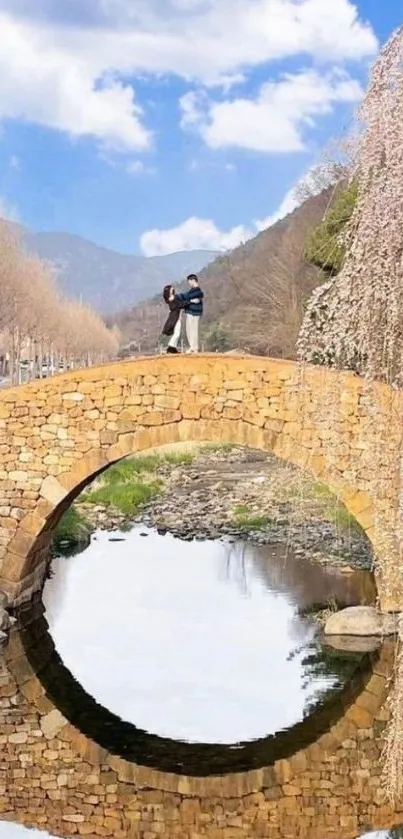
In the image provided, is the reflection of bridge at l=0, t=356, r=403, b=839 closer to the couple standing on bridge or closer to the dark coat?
the couple standing on bridge

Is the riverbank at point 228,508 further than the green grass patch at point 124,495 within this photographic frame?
No

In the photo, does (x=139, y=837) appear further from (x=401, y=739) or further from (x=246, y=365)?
(x=246, y=365)

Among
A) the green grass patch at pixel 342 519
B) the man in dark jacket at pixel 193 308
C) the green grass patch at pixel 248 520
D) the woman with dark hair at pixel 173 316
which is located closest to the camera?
the man in dark jacket at pixel 193 308

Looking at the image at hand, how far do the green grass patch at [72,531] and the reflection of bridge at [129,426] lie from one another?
13.8 feet

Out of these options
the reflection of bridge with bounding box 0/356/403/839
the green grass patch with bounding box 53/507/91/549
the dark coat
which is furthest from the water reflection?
the dark coat

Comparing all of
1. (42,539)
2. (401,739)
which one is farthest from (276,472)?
(401,739)

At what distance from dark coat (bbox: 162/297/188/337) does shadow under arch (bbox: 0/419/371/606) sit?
1.22 meters

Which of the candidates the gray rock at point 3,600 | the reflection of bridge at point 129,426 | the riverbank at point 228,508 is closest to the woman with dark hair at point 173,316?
the reflection of bridge at point 129,426

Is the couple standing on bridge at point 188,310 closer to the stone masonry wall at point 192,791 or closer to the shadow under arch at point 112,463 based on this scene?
the shadow under arch at point 112,463

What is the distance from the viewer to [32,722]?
10477 mm

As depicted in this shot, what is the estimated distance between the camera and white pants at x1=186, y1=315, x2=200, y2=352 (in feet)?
41.2

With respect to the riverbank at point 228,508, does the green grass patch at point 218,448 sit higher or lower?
higher

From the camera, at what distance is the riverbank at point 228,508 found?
1744 centimetres

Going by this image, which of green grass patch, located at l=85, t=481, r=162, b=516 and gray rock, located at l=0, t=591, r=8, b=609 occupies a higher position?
green grass patch, located at l=85, t=481, r=162, b=516
